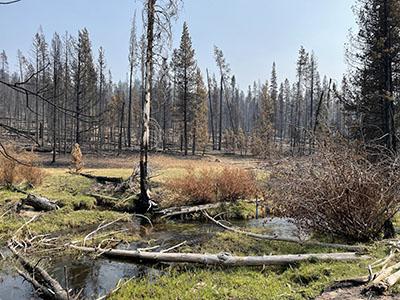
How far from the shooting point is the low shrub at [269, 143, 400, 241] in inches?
340

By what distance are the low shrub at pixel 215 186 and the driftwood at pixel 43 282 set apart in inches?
342

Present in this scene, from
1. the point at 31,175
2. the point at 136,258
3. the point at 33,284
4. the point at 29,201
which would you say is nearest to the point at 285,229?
the point at 136,258

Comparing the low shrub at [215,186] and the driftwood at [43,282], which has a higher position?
the low shrub at [215,186]

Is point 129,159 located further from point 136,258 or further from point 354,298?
point 354,298

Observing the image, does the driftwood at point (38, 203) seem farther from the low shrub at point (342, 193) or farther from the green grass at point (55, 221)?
the low shrub at point (342, 193)

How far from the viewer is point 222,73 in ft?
192

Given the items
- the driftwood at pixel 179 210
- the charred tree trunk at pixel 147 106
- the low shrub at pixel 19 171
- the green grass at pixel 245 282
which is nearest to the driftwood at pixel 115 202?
the charred tree trunk at pixel 147 106

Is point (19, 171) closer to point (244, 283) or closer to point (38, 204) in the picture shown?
point (38, 204)

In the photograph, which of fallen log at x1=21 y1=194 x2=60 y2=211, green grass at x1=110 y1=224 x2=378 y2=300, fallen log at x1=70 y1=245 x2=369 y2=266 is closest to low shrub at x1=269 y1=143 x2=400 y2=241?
green grass at x1=110 y1=224 x2=378 y2=300

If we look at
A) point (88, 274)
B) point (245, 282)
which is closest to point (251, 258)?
point (245, 282)

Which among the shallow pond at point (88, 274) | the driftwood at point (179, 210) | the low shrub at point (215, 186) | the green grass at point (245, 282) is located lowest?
the shallow pond at point (88, 274)

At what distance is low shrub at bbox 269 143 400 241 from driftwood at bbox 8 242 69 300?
5.55m

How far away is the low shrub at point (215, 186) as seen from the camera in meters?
15.9

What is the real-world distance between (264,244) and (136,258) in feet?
10.1
